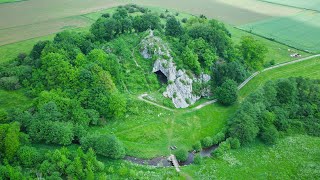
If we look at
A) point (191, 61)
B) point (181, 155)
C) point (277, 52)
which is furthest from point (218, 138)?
point (277, 52)

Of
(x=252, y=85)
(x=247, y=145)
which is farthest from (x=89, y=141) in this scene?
(x=252, y=85)

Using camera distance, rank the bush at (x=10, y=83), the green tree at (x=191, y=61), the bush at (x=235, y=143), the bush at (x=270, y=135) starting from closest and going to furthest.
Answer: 1. the bush at (x=235, y=143)
2. the bush at (x=270, y=135)
3. the bush at (x=10, y=83)
4. the green tree at (x=191, y=61)

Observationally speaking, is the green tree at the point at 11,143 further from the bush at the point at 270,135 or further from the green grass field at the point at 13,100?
the bush at the point at 270,135

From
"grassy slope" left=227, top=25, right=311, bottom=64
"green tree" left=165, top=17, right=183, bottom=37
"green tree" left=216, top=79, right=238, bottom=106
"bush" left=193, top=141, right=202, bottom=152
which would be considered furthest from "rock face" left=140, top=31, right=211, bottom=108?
"grassy slope" left=227, top=25, right=311, bottom=64

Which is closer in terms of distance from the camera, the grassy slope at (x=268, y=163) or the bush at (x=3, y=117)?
the grassy slope at (x=268, y=163)

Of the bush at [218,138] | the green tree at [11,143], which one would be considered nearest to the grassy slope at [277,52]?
the bush at [218,138]

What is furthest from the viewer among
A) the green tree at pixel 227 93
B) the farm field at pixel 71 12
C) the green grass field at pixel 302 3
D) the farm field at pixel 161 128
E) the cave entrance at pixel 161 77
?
the green grass field at pixel 302 3

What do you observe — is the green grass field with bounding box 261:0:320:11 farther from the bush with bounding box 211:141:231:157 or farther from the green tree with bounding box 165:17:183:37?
the bush with bounding box 211:141:231:157
